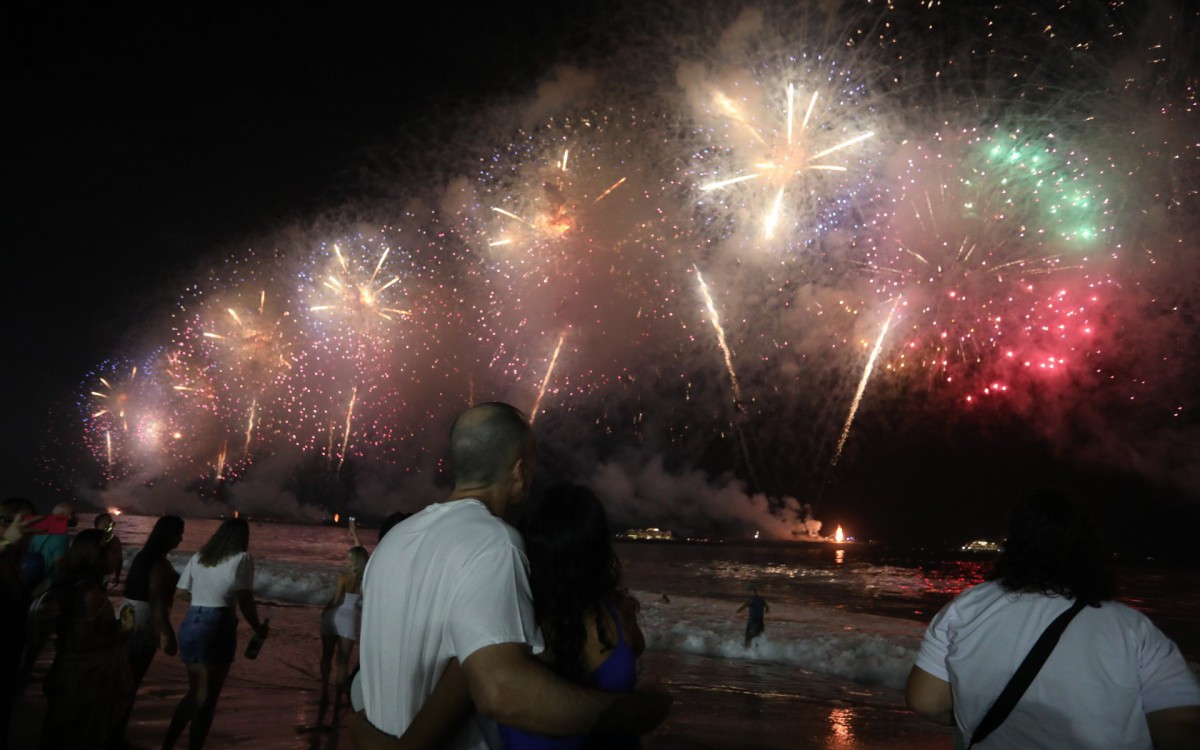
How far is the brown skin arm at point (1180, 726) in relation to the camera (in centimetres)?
219

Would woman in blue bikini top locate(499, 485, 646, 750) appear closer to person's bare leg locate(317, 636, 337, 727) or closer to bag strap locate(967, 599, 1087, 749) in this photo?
bag strap locate(967, 599, 1087, 749)

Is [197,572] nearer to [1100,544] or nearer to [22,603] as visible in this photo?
[22,603]

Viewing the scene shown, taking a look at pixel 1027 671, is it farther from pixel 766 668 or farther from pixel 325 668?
pixel 766 668

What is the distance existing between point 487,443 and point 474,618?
1.72 ft

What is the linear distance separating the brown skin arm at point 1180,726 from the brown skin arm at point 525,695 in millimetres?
1546

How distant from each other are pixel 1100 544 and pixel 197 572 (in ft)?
→ 17.1

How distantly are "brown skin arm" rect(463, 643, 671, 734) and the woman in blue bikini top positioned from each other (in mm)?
451

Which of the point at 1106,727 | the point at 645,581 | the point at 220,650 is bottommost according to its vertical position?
the point at 645,581

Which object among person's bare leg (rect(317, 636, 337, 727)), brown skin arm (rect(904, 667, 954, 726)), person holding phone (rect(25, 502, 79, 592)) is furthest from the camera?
person's bare leg (rect(317, 636, 337, 727))

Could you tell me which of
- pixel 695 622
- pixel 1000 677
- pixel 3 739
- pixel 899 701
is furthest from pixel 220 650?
pixel 695 622

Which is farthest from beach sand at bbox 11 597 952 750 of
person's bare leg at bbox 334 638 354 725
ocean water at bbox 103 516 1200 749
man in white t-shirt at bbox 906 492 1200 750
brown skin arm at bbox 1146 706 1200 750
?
brown skin arm at bbox 1146 706 1200 750

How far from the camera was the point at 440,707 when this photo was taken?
1822mm

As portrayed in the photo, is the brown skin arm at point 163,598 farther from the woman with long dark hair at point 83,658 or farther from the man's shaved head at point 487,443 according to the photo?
the man's shaved head at point 487,443

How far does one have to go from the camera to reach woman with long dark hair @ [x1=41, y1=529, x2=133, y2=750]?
15.2 ft
